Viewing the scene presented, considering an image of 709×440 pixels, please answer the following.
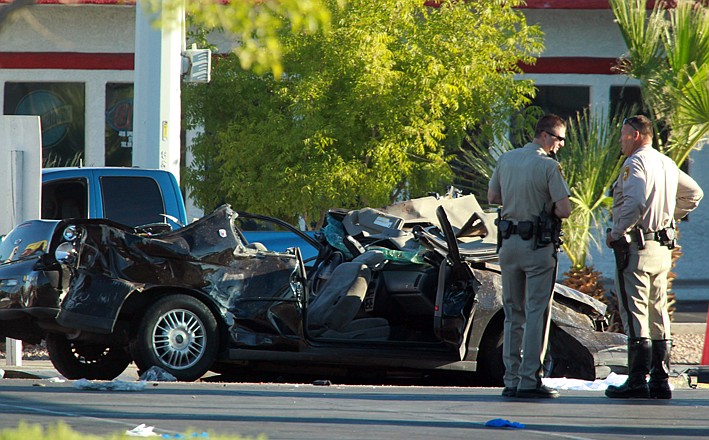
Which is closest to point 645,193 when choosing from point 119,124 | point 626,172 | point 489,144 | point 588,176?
point 626,172

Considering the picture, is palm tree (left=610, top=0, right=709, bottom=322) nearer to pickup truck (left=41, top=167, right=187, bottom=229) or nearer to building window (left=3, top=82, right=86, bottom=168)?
pickup truck (left=41, top=167, right=187, bottom=229)

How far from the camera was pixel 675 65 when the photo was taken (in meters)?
13.5

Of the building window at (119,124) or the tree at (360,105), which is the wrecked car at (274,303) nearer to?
the tree at (360,105)

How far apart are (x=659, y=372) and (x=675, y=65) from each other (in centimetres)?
627

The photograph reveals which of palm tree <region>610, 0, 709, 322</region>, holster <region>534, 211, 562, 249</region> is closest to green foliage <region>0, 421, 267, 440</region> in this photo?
holster <region>534, 211, 562, 249</region>

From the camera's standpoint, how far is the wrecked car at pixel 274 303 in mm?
8992

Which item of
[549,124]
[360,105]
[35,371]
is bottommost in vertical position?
[35,371]

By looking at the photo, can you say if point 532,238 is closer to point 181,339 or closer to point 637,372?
point 637,372

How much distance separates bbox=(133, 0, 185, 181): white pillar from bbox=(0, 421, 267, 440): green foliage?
23.1 feet

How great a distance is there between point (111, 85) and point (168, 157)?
8489mm

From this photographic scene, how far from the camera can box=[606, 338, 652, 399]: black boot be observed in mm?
8078

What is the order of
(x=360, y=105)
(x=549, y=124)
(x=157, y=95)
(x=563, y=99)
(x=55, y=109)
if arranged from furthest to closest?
(x=55, y=109), (x=563, y=99), (x=360, y=105), (x=157, y=95), (x=549, y=124)

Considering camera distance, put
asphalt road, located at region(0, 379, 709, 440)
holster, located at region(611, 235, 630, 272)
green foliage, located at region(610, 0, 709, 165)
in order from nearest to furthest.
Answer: asphalt road, located at region(0, 379, 709, 440), holster, located at region(611, 235, 630, 272), green foliage, located at region(610, 0, 709, 165)

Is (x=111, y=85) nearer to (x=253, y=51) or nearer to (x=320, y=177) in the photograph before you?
(x=320, y=177)
